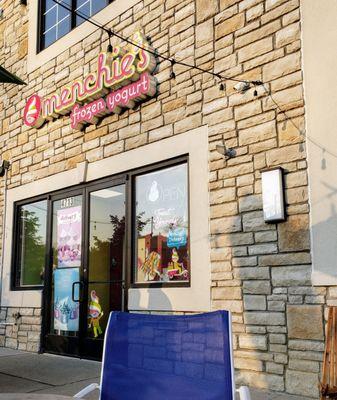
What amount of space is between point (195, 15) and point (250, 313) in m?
3.47

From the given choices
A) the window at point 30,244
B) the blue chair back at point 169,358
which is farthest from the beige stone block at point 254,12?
the window at point 30,244

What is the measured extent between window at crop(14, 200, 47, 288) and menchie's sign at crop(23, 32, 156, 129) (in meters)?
1.61

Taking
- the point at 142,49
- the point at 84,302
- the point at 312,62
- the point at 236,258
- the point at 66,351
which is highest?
the point at 142,49

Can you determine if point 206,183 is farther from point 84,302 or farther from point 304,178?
point 84,302

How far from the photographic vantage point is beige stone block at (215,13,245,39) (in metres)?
5.29

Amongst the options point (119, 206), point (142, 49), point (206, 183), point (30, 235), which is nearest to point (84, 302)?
point (119, 206)

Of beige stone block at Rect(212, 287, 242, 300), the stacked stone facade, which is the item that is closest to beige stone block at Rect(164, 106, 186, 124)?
the stacked stone facade

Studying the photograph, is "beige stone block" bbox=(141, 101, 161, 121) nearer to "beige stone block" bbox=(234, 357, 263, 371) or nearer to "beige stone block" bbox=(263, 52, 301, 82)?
"beige stone block" bbox=(263, 52, 301, 82)

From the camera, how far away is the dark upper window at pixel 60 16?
748cm

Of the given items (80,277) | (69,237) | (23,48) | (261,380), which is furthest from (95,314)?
(23,48)

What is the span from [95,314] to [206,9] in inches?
160

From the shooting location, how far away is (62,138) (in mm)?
7504

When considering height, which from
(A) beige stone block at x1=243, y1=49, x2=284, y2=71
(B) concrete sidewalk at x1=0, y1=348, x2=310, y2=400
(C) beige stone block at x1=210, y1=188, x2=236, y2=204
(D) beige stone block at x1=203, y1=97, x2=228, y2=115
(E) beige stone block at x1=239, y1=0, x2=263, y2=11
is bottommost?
(B) concrete sidewalk at x1=0, y1=348, x2=310, y2=400

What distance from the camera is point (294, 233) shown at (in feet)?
14.8
